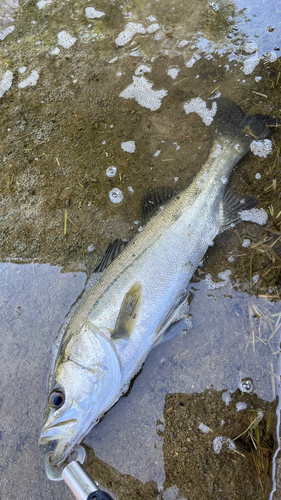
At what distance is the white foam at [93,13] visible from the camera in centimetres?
374

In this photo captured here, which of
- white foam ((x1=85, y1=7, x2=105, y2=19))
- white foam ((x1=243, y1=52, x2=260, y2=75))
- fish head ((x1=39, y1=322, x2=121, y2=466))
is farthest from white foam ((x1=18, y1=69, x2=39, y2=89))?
fish head ((x1=39, y1=322, x2=121, y2=466))

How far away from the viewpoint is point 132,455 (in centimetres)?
267

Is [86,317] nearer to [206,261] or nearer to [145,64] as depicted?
[206,261]

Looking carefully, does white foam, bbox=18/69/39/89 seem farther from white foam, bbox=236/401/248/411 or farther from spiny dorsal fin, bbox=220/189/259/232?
white foam, bbox=236/401/248/411

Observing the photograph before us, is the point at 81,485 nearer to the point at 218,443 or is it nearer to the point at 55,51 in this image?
the point at 218,443

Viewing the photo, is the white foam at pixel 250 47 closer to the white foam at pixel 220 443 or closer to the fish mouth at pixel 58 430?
the white foam at pixel 220 443

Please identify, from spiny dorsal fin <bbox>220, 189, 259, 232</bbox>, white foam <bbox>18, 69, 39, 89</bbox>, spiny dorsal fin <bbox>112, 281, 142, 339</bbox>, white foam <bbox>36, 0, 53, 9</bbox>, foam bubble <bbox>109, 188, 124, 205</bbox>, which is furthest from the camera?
white foam <bbox>36, 0, 53, 9</bbox>

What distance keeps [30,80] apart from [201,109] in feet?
6.83

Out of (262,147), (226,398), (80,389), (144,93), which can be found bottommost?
(226,398)

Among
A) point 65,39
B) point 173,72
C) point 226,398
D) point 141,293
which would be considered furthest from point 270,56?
point 226,398

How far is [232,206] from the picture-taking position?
2941 mm

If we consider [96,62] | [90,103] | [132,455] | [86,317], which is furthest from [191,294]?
[96,62]

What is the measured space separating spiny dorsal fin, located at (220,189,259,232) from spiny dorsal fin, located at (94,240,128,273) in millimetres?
1009

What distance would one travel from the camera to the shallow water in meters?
2.66
